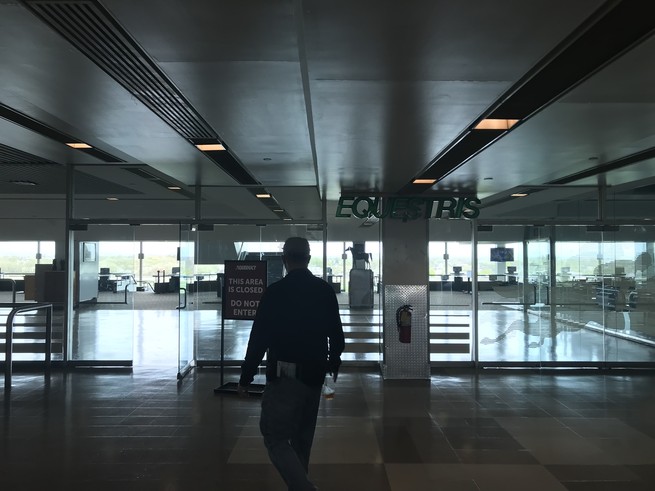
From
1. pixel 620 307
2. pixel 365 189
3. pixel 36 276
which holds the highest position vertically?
pixel 365 189

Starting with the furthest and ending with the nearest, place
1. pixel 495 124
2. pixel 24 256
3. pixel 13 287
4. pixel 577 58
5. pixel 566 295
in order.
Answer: pixel 566 295 < pixel 24 256 < pixel 13 287 < pixel 495 124 < pixel 577 58

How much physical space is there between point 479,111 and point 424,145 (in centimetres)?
101

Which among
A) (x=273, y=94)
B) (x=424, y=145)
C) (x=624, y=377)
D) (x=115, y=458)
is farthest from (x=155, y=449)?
(x=624, y=377)

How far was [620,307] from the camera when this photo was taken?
869 cm

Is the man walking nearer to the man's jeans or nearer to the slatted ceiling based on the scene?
the man's jeans

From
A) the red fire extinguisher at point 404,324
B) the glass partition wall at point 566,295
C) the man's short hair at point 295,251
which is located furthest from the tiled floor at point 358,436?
the man's short hair at point 295,251

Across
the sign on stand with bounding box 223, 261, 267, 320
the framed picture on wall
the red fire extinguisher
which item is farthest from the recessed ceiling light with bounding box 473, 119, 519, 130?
the framed picture on wall

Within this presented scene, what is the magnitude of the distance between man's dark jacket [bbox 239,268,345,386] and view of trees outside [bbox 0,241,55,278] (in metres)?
6.39

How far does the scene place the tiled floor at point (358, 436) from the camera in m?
3.95

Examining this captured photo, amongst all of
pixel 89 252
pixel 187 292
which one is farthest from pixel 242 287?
pixel 89 252

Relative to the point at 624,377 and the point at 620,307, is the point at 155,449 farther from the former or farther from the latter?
the point at 620,307

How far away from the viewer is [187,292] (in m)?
8.13

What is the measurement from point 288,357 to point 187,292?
5514 mm

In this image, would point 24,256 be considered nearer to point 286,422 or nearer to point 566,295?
point 286,422
